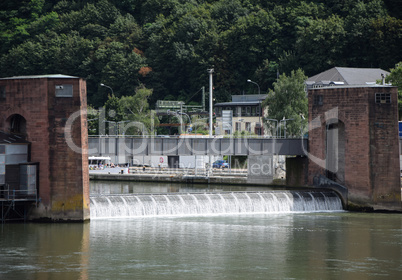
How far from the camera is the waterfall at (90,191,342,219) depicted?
63.2 meters

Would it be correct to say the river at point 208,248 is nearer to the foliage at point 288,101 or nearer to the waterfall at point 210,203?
the waterfall at point 210,203

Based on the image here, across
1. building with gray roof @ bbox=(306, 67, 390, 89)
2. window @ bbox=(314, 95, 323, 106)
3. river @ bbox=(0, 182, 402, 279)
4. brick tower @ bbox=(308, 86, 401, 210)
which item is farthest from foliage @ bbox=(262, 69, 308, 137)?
river @ bbox=(0, 182, 402, 279)

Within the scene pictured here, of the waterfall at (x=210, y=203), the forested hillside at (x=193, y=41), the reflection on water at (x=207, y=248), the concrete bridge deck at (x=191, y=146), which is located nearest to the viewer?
the reflection on water at (x=207, y=248)

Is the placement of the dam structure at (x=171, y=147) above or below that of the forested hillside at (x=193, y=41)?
below

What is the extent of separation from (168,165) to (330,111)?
50362 mm

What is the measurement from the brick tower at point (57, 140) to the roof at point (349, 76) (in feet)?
220

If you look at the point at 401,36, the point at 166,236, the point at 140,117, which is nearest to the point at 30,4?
the point at 140,117

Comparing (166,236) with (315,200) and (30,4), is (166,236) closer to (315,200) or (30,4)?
(315,200)

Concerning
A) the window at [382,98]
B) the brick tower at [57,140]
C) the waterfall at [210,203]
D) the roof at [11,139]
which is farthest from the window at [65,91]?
the window at [382,98]

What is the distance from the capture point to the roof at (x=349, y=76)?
392ft

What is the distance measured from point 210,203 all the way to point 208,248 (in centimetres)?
1562

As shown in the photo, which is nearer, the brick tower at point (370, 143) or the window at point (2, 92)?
the window at point (2, 92)

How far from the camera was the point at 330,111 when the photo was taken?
71.3 metres

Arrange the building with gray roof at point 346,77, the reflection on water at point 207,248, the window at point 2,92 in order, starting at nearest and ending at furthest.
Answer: the reflection on water at point 207,248, the window at point 2,92, the building with gray roof at point 346,77
